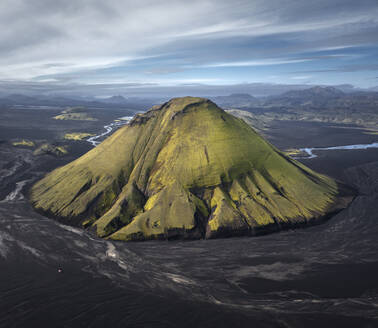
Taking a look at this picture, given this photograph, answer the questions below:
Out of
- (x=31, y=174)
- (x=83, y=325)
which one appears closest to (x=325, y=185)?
(x=83, y=325)

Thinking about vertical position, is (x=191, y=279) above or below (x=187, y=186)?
below

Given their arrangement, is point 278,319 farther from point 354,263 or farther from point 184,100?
point 184,100

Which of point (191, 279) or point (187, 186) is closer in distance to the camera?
point (191, 279)

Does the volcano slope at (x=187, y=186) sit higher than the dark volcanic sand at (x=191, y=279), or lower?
higher

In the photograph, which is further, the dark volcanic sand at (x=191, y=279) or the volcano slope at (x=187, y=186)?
the volcano slope at (x=187, y=186)
